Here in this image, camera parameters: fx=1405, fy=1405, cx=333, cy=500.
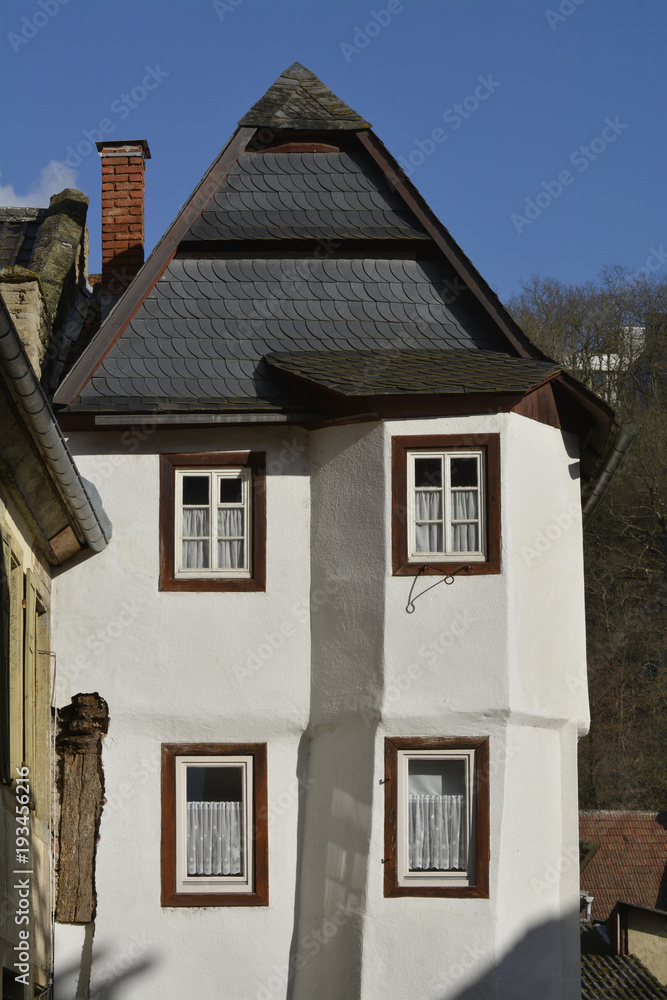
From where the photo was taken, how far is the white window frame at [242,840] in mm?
15430

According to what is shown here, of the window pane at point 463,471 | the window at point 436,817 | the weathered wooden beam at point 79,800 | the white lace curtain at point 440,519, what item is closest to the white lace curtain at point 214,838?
the weathered wooden beam at point 79,800

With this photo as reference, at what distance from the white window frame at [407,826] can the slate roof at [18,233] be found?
9659 mm

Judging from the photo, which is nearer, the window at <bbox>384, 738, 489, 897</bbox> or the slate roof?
the window at <bbox>384, 738, 489, 897</bbox>

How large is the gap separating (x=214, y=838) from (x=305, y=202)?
7780mm

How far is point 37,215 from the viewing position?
21.8 metres

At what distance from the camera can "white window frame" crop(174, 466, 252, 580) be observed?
52.7 feet

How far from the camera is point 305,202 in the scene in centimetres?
1753

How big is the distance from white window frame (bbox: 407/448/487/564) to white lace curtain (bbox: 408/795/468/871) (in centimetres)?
263

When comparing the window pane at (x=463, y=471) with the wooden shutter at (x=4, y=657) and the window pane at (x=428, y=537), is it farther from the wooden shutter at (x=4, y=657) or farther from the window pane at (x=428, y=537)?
the wooden shutter at (x=4, y=657)

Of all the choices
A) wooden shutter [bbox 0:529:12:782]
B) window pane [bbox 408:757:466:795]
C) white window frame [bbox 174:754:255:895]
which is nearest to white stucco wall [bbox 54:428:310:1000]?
white window frame [bbox 174:754:255:895]

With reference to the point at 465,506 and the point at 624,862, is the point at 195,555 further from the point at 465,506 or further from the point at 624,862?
the point at 624,862

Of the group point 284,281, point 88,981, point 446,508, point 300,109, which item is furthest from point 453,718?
point 300,109

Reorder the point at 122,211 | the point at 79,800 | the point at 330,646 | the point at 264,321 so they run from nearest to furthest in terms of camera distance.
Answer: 1. the point at 79,800
2. the point at 330,646
3. the point at 264,321
4. the point at 122,211

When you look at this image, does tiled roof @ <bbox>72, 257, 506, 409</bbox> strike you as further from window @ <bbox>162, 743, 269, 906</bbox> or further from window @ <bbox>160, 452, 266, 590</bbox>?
window @ <bbox>162, 743, 269, 906</bbox>
